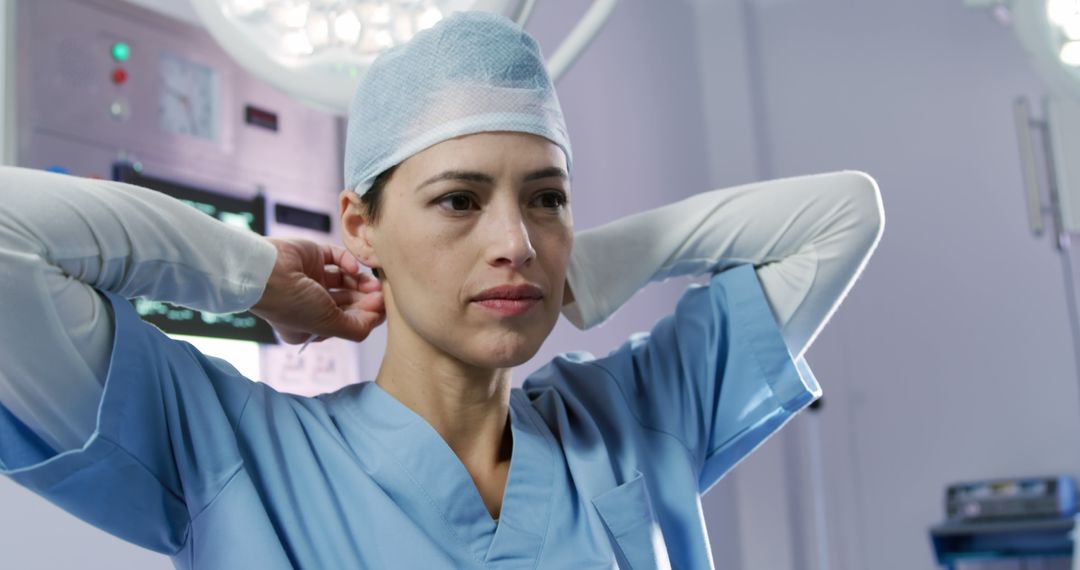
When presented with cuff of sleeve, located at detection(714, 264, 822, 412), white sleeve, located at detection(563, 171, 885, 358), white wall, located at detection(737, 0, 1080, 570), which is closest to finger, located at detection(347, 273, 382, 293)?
white sleeve, located at detection(563, 171, 885, 358)

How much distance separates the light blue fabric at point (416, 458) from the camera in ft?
3.21

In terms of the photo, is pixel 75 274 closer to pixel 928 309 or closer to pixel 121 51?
pixel 121 51

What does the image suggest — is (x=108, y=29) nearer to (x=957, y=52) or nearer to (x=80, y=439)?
(x=80, y=439)

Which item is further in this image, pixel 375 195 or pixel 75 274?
pixel 375 195

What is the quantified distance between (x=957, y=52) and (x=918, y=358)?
107 centimetres

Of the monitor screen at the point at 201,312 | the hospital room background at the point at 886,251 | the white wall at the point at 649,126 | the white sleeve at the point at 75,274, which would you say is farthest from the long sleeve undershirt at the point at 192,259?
the hospital room background at the point at 886,251

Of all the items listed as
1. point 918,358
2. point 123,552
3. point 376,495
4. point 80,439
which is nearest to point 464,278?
point 376,495

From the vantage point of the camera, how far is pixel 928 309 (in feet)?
12.6

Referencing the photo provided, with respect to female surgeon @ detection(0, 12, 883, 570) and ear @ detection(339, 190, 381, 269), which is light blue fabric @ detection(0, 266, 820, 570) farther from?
ear @ detection(339, 190, 381, 269)

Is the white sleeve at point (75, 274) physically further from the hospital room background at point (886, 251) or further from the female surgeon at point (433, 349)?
the hospital room background at point (886, 251)

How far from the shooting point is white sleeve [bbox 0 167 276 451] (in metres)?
0.87

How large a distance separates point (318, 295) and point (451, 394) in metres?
0.18

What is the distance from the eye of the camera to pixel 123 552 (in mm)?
1574

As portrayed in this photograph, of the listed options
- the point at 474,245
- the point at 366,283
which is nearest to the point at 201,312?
the point at 366,283
